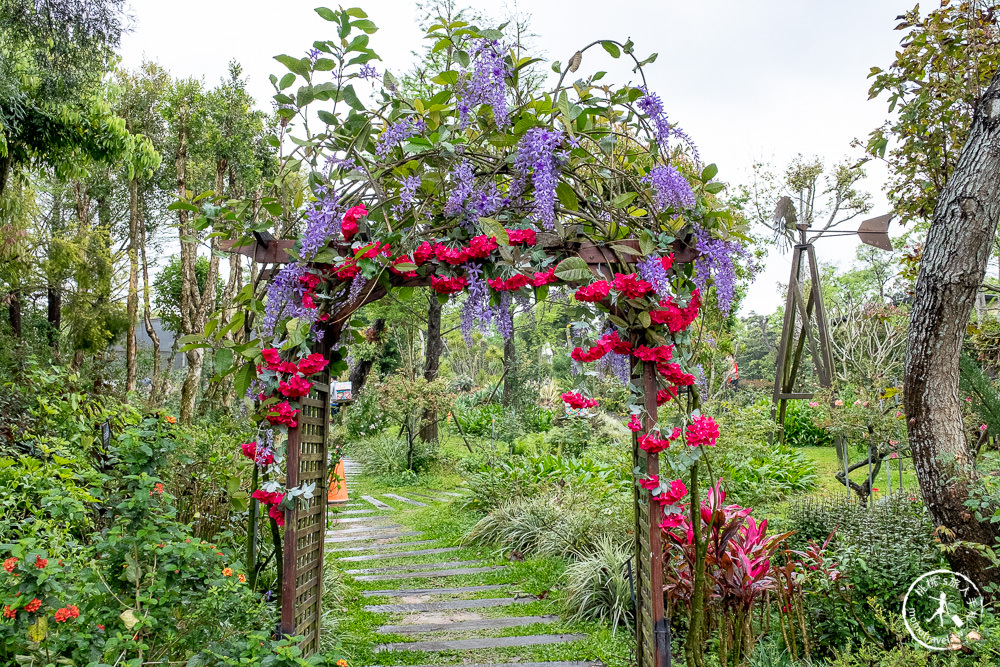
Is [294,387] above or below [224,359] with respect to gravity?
below

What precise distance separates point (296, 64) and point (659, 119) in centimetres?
142

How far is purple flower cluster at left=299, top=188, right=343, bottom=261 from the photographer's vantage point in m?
2.41

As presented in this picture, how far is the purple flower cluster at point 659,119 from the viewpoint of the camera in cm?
244

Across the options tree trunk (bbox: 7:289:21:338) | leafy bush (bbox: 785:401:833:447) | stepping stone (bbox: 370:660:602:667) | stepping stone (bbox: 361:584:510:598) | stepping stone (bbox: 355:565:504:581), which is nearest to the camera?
stepping stone (bbox: 370:660:602:667)

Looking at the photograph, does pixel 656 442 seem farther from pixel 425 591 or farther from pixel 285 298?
pixel 425 591

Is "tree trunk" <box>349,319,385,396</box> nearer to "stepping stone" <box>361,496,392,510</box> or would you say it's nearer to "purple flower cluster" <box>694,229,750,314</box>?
"stepping stone" <box>361,496,392,510</box>

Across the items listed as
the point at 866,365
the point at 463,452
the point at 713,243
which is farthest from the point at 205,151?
the point at 866,365

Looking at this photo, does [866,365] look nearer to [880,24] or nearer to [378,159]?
[880,24]

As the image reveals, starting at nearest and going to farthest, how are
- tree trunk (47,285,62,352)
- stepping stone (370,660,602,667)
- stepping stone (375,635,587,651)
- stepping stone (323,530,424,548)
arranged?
stepping stone (370,660,602,667)
stepping stone (375,635,587,651)
stepping stone (323,530,424,548)
tree trunk (47,285,62,352)

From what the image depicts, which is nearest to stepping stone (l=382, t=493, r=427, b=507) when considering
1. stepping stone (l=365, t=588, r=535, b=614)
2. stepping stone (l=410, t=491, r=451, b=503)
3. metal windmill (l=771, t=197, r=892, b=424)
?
stepping stone (l=410, t=491, r=451, b=503)

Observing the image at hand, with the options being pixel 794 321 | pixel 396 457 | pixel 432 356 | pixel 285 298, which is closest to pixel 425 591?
pixel 285 298

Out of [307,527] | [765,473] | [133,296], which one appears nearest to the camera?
[307,527]

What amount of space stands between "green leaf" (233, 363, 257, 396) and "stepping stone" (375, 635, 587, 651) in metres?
1.73

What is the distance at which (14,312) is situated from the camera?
10.5 metres
